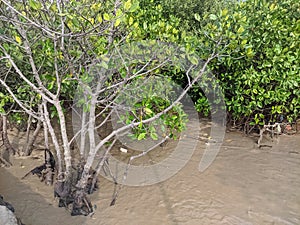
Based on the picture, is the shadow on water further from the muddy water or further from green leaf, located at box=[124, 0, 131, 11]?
green leaf, located at box=[124, 0, 131, 11]

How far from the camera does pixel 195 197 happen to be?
11.0 feet

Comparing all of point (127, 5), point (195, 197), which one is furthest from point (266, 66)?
point (127, 5)

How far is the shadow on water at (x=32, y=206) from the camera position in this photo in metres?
3.01

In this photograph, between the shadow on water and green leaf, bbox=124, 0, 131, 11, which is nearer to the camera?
green leaf, bbox=124, 0, 131, 11

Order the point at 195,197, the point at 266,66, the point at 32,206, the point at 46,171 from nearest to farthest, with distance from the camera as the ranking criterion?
the point at 32,206, the point at 195,197, the point at 46,171, the point at 266,66

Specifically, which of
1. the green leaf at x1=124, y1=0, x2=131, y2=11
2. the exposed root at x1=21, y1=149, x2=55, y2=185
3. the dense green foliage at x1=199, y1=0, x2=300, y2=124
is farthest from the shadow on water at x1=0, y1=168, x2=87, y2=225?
the dense green foliage at x1=199, y1=0, x2=300, y2=124

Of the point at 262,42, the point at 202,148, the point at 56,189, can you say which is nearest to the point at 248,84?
the point at 262,42

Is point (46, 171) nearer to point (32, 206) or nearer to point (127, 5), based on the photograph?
point (32, 206)

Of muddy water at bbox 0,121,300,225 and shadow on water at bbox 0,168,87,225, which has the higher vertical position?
muddy water at bbox 0,121,300,225

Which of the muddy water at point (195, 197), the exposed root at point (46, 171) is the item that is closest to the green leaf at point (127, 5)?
the muddy water at point (195, 197)

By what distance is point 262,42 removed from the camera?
443 centimetres

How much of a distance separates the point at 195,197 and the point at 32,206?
1.69 meters

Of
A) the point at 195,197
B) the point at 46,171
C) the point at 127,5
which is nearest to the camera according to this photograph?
the point at 127,5

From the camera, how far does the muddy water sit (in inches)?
119
